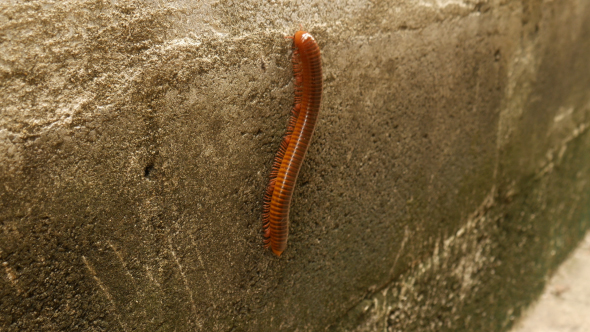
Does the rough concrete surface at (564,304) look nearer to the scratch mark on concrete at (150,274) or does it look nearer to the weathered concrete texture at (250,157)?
the weathered concrete texture at (250,157)

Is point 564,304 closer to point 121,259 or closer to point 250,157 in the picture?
point 250,157

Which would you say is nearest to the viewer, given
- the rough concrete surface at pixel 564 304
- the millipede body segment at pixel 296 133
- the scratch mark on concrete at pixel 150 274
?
the scratch mark on concrete at pixel 150 274

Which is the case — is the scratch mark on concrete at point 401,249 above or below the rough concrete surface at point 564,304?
above

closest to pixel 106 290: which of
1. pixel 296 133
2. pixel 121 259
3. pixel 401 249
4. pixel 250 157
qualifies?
pixel 121 259

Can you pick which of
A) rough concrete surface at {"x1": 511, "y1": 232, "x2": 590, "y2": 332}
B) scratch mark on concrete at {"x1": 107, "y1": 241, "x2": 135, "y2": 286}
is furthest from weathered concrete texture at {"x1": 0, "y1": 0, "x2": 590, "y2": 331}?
rough concrete surface at {"x1": 511, "y1": 232, "x2": 590, "y2": 332}

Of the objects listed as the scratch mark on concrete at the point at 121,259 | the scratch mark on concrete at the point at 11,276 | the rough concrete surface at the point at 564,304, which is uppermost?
the scratch mark on concrete at the point at 11,276

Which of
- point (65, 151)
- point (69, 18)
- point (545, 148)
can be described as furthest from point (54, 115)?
point (545, 148)

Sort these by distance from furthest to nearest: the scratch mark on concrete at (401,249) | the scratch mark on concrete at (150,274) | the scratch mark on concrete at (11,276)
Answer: the scratch mark on concrete at (401,249) < the scratch mark on concrete at (150,274) < the scratch mark on concrete at (11,276)

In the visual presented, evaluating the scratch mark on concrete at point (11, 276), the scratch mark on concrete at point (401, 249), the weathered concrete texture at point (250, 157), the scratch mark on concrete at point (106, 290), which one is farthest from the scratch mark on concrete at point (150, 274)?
the scratch mark on concrete at point (401, 249)
